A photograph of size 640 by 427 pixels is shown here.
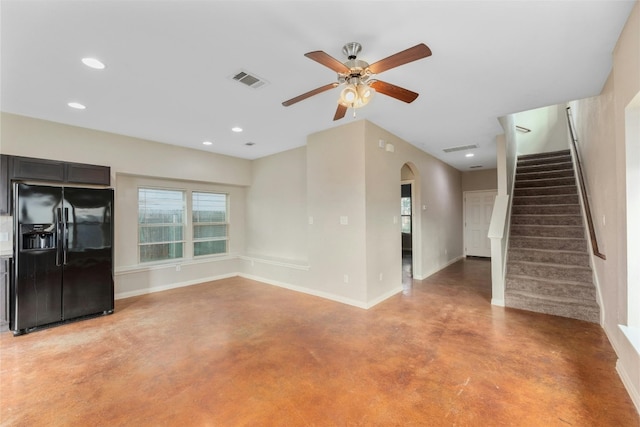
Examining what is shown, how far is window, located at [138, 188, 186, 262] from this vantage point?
514 cm

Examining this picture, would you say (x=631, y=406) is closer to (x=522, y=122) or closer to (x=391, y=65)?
(x=391, y=65)

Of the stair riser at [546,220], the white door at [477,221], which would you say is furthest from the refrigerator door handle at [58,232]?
the white door at [477,221]

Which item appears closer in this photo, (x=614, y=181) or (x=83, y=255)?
(x=614, y=181)

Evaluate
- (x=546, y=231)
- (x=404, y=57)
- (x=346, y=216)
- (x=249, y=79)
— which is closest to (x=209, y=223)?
(x=346, y=216)

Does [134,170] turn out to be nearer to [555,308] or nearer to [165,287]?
[165,287]

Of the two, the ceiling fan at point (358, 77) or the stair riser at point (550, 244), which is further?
the stair riser at point (550, 244)

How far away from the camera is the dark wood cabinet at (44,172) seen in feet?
11.1

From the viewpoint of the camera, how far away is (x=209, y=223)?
241 inches

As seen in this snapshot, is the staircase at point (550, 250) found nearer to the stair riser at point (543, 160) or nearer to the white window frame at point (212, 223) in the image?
the stair riser at point (543, 160)

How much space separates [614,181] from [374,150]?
2600 millimetres

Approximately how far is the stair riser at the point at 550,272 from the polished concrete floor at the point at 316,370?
2.33 ft

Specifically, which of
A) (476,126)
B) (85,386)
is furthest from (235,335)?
(476,126)

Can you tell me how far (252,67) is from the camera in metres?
2.51

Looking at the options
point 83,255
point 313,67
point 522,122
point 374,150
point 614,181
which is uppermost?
point 522,122
